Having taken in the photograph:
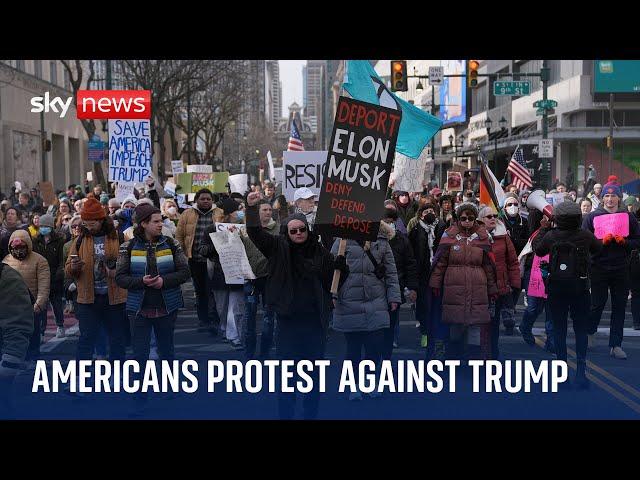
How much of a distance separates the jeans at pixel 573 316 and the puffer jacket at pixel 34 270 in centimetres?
454

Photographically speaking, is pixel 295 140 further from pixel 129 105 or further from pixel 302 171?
pixel 302 171

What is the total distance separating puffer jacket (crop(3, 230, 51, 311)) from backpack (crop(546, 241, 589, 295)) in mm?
4496

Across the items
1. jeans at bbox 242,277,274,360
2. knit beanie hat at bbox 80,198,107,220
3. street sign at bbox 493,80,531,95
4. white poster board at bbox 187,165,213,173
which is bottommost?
jeans at bbox 242,277,274,360

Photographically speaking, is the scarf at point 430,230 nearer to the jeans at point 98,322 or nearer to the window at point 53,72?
the jeans at point 98,322

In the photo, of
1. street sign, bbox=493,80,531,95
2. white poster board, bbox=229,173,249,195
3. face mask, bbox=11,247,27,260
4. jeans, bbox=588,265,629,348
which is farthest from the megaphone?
street sign, bbox=493,80,531,95

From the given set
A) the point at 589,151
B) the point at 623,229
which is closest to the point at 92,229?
the point at 623,229

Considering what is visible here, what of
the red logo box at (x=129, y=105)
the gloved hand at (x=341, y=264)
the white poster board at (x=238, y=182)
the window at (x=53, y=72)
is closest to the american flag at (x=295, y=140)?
the white poster board at (x=238, y=182)

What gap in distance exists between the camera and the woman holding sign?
721 cm

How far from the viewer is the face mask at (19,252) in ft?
29.5

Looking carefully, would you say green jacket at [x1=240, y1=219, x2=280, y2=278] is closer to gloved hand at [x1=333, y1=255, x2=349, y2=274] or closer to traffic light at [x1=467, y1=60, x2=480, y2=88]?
gloved hand at [x1=333, y1=255, x2=349, y2=274]

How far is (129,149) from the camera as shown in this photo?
17.4 m

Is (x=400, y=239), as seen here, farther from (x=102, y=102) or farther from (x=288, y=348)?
(x=102, y=102)

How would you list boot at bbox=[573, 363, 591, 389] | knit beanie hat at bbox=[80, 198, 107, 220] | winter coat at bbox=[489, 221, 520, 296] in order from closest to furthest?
knit beanie hat at bbox=[80, 198, 107, 220], boot at bbox=[573, 363, 591, 389], winter coat at bbox=[489, 221, 520, 296]

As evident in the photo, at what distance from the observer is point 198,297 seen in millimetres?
12812
